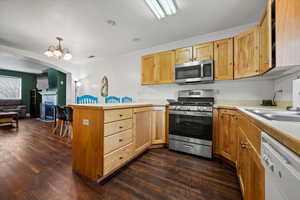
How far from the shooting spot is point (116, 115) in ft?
5.28

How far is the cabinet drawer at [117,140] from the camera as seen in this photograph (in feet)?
4.83

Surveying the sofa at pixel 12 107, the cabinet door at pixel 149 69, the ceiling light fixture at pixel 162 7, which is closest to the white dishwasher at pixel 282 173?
the ceiling light fixture at pixel 162 7

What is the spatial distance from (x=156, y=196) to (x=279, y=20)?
2160 mm

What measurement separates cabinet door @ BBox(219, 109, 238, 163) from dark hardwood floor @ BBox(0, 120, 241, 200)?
0.21 meters

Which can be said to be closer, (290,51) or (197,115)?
(290,51)

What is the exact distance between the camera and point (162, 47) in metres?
3.37

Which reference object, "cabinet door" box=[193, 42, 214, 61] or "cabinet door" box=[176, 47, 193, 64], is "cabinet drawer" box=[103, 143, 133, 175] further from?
"cabinet door" box=[193, 42, 214, 61]

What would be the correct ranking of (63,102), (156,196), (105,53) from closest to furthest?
(156,196)
(105,53)
(63,102)

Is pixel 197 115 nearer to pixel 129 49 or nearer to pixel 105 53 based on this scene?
pixel 129 49

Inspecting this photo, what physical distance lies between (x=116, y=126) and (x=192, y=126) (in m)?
1.38

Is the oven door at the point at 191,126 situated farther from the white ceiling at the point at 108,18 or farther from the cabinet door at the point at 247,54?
the white ceiling at the point at 108,18

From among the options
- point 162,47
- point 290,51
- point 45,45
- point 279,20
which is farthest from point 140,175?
point 45,45

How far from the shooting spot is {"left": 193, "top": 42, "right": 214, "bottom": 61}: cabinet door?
Result: 93.7 inches

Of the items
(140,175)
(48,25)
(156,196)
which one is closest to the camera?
(156,196)
